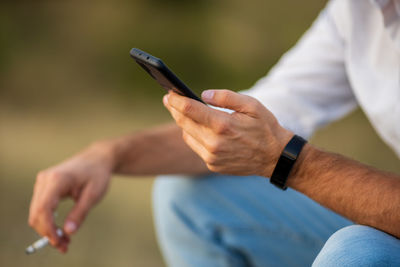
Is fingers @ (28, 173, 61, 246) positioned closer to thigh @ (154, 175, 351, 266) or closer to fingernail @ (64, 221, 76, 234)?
fingernail @ (64, 221, 76, 234)

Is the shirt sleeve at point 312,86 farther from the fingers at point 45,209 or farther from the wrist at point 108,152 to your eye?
the fingers at point 45,209

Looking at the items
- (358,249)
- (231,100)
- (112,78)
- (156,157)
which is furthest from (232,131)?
(112,78)

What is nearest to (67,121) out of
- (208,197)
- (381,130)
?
(208,197)

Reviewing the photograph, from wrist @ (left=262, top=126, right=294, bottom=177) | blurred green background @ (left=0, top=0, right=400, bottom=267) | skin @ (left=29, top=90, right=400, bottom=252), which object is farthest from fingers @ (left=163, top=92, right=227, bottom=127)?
blurred green background @ (left=0, top=0, right=400, bottom=267)

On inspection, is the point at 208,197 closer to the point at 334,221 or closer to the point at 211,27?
the point at 334,221

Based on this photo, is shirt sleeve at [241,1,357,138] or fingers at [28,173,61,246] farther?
shirt sleeve at [241,1,357,138]

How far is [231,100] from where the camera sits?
0.88 metres

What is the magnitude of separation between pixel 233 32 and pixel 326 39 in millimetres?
2039

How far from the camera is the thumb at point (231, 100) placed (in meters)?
0.88

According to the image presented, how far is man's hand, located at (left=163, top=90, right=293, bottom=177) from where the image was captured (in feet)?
2.88

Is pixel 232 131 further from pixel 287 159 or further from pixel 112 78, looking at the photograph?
pixel 112 78

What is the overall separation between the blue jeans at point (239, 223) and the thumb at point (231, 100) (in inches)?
19.3

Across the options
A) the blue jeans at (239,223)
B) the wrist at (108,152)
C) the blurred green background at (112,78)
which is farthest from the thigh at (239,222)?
the blurred green background at (112,78)

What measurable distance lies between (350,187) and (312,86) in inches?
20.3
